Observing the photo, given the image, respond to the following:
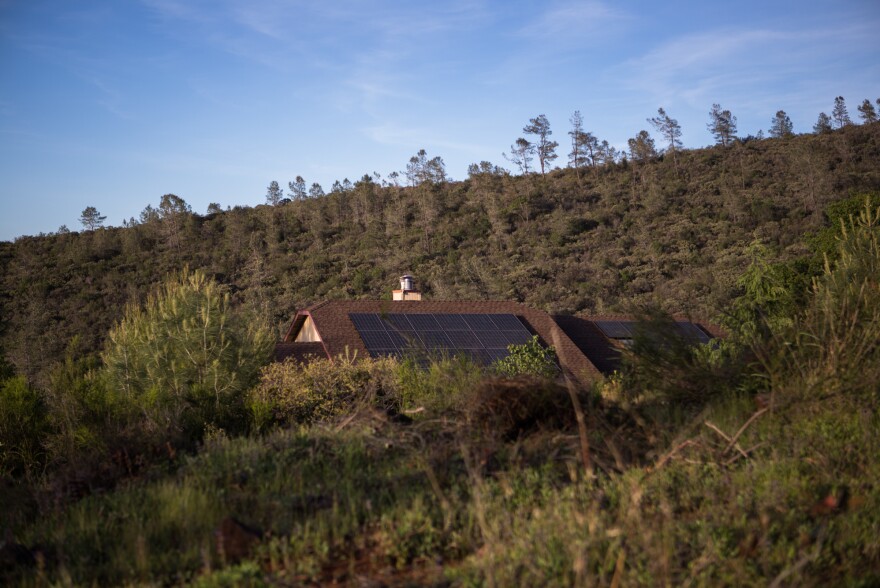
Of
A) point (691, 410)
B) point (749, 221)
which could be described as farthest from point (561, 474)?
point (749, 221)

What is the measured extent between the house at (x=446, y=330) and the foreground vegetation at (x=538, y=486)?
578 inches

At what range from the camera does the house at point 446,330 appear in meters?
26.7

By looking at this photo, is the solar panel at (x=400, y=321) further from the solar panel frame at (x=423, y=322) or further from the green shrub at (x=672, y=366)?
the green shrub at (x=672, y=366)

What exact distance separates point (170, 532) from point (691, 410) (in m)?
6.30

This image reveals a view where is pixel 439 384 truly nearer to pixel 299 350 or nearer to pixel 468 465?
pixel 468 465

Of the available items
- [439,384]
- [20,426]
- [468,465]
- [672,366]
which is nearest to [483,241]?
[20,426]

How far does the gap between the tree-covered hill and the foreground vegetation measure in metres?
30.9

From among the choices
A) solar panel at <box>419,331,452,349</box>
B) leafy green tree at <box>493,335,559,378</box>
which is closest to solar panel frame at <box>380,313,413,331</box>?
solar panel at <box>419,331,452,349</box>

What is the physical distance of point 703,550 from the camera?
5508mm

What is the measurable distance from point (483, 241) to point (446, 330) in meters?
32.6

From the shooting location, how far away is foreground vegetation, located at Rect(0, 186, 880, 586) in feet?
17.9

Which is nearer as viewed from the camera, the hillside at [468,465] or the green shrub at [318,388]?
the hillside at [468,465]

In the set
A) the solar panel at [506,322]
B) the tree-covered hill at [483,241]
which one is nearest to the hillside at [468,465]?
the solar panel at [506,322]

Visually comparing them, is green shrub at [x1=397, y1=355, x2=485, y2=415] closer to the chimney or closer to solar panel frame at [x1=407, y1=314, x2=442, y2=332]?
solar panel frame at [x1=407, y1=314, x2=442, y2=332]
